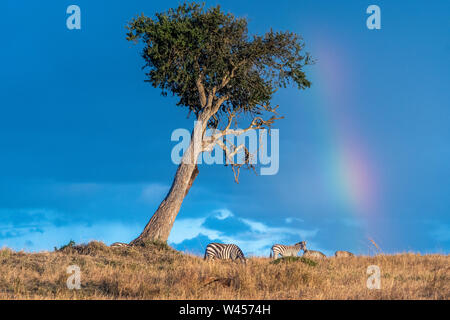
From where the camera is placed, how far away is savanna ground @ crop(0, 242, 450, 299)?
1406 centimetres

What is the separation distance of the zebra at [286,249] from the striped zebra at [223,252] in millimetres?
3184

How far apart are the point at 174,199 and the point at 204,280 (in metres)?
13.0

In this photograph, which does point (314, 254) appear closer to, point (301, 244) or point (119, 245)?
point (301, 244)

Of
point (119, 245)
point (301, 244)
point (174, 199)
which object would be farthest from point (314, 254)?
point (119, 245)

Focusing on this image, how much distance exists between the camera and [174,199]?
27.7 meters

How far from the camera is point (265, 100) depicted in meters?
31.6

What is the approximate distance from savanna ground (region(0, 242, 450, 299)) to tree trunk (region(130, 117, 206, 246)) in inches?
170

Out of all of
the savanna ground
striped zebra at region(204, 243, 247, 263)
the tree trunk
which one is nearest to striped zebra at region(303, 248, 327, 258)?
striped zebra at region(204, 243, 247, 263)

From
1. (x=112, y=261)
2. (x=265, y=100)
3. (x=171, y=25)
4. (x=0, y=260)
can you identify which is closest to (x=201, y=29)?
(x=171, y=25)

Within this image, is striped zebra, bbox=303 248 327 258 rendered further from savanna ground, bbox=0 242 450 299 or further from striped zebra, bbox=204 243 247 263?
savanna ground, bbox=0 242 450 299

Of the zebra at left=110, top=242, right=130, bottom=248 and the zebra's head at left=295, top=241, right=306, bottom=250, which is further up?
the zebra's head at left=295, top=241, right=306, bottom=250

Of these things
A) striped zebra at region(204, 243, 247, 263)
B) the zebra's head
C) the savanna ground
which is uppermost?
the zebra's head
